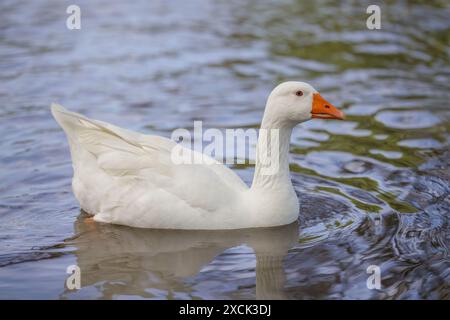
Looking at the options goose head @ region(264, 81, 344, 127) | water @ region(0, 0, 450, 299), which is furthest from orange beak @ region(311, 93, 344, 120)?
water @ region(0, 0, 450, 299)

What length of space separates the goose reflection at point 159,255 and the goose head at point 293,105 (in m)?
1.12

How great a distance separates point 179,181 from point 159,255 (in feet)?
2.54

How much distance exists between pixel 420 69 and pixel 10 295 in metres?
9.32

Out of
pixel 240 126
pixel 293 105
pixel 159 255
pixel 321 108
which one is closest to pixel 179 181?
pixel 159 255

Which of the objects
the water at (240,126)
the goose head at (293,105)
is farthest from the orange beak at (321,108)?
the water at (240,126)

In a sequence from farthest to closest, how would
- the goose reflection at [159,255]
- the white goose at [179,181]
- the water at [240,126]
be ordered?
the white goose at [179,181] → the water at [240,126] → the goose reflection at [159,255]

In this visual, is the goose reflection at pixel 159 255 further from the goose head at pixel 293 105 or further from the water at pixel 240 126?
the goose head at pixel 293 105

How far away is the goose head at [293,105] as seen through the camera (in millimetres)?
7211
